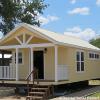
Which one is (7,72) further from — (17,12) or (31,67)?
(17,12)

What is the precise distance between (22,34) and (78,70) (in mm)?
5291

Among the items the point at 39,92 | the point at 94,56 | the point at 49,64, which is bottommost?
the point at 39,92

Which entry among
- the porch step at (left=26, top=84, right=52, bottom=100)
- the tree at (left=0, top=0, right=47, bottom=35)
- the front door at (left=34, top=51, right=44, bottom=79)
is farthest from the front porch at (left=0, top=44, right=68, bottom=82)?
the tree at (left=0, top=0, right=47, bottom=35)

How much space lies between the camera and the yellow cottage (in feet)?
76.7

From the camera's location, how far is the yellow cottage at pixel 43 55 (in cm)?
2339

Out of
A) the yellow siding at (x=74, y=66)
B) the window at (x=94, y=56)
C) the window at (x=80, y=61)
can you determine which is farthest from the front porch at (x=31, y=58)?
the window at (x=94, y=56)

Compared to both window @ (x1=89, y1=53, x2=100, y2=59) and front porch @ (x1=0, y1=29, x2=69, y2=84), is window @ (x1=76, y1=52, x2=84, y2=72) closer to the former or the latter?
front porch @ (x1=0, y1=29, x2=69, y2=84)

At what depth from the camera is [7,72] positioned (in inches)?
967

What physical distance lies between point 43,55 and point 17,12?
19.6 metres

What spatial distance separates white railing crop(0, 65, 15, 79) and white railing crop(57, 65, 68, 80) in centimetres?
345

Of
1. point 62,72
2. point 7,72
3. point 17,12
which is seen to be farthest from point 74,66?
point 17,12

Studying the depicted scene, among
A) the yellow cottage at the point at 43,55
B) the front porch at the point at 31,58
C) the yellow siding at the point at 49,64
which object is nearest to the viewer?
the yellow cottage at the point at 43,55

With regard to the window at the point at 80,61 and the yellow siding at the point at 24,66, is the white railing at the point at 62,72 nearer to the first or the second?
the window at the point at 80,61

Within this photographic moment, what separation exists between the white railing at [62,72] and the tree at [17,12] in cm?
1973
